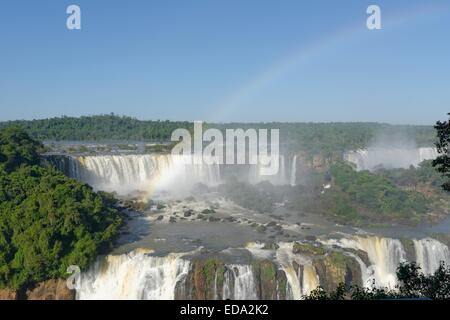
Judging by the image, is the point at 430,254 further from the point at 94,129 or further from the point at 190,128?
the point at 94,129

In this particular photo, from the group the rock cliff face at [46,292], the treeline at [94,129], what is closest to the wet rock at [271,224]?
the rock cliff face at [46,292]

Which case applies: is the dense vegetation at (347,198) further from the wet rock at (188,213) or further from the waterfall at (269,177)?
the wet rock at (188,213)

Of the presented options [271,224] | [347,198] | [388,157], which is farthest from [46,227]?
[388,157]

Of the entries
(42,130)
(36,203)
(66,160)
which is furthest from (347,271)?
(42,130)

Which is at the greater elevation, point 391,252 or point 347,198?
point 347,198

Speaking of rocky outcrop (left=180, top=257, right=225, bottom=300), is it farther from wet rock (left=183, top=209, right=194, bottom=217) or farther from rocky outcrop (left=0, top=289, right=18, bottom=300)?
wet rock (left=183, top=209, right=194, bottom=217)

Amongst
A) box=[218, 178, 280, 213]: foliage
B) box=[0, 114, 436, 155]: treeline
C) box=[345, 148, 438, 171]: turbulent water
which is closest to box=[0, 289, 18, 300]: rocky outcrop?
box=[218, 178, 280, 213]: foliage
